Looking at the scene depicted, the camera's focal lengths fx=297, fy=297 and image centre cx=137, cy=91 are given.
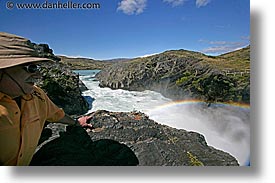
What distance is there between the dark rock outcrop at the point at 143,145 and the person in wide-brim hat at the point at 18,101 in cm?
21

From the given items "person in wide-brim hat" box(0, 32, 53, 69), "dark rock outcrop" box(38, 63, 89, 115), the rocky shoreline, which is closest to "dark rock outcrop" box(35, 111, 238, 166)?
the rocky shoreline

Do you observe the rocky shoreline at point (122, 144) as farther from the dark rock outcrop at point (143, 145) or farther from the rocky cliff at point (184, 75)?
the rocky cliff at point (184, 75)

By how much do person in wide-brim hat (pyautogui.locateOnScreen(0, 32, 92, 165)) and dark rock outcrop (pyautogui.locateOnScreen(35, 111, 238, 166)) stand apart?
208 mm

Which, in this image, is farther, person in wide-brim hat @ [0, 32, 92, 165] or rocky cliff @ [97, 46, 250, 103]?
rocky cliff @ [97, 46, 250, 103]

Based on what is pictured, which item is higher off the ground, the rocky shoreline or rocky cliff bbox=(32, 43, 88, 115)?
rocky cliff bbox=(32, 43, 88, 115)

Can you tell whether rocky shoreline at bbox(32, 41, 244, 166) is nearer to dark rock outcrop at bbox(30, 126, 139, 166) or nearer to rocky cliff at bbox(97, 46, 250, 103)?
dark rock outcrop at bbox(30, 126, 139, 166)

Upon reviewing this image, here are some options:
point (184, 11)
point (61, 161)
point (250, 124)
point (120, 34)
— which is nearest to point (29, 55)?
point (61, 161)

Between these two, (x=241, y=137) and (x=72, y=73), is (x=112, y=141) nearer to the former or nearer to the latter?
(x=72, y=73)

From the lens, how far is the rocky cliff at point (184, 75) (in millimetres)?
1727

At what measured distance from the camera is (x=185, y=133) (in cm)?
175

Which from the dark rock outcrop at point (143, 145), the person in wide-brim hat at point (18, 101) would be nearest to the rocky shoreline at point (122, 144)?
the dark rock outcrop at point (143, 145)

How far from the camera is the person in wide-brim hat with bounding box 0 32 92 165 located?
44.2 inches

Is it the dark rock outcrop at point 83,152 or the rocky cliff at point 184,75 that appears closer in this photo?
the dark rock outcrop at point 83,152

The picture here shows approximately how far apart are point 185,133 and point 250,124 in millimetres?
365
